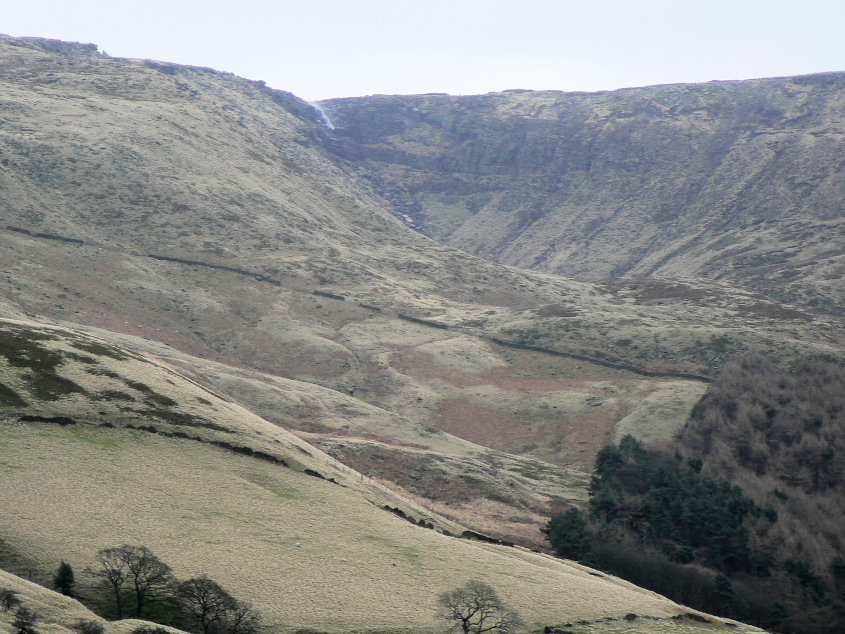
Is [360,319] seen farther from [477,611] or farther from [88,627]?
[88,627]

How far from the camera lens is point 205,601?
35.0 m

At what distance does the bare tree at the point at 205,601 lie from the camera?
34688 millimetres

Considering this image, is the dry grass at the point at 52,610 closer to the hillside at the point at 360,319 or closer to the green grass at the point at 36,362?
the green grass at the point at 36,362

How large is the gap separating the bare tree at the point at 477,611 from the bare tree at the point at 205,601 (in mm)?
10834

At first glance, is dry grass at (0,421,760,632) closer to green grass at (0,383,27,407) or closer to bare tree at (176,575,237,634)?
bare tree at (176,575,237,634)

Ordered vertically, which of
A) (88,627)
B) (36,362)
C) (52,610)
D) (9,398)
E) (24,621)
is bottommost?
(88,627)

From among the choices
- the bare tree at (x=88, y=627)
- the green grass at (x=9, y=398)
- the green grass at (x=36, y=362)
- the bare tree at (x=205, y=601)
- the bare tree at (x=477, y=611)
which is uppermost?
the green grass at (x=36, y=362)

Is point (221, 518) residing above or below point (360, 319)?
below

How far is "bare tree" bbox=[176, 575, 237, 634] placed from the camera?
34.7 meters

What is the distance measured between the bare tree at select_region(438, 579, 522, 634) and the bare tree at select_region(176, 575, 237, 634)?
10.8 meters

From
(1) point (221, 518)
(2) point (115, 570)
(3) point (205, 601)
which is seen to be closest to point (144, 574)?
(2) point (115, 570)

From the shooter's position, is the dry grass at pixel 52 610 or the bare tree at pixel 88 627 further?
the bare tree at pixel 88 627

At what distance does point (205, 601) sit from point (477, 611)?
13409 millimetres

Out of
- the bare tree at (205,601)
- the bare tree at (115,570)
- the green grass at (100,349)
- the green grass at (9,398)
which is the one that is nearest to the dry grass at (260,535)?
the bare tree at (115,570)
